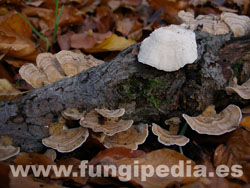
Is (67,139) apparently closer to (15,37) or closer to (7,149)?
(7,149)

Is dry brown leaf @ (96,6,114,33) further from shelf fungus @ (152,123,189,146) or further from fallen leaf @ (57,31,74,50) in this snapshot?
shelf fungus @ (152,123,189,146)

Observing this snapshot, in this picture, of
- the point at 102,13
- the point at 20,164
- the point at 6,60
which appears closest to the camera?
the point at 20,164

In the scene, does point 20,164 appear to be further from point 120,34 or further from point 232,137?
point 120,34

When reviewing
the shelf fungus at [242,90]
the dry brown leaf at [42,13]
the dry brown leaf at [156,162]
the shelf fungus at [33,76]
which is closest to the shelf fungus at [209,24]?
the shelf fungus at [242,90]

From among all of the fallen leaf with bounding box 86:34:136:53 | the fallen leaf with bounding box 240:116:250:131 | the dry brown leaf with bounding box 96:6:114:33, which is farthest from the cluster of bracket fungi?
the dry brown leaf with bounding box 96:6:114:33

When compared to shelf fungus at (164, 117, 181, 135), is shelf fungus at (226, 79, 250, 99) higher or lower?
higher

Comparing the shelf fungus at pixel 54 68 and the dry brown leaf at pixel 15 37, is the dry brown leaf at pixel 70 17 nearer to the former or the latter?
the dry brown leaf at pixel 15 37

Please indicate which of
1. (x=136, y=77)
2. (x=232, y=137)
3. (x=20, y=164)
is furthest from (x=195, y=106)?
(x=20, y=164)

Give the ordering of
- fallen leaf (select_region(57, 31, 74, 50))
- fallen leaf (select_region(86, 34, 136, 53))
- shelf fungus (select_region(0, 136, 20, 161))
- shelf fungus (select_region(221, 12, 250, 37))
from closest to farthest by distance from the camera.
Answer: shelf fungus (select_region(0, 136, 20, 161)), shelf fungus (select_region(221, 12, 250, 37)), fallen leaf (select_region(86, 34, 136, 53)), fallen leaf (select_region(57, 31, 74, 50))

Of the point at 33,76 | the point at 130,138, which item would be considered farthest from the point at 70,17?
the point at 130,138
